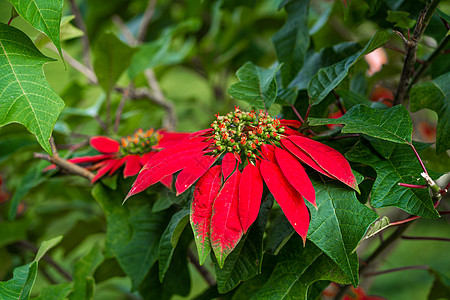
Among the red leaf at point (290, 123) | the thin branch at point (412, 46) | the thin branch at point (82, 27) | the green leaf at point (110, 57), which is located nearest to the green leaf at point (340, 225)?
the red leaf at point (290, 123)

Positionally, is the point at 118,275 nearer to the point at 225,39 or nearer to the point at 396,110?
the point at 396,110

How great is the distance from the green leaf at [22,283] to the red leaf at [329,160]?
327mm

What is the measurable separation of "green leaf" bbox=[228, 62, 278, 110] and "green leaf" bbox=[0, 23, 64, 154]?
217 mm

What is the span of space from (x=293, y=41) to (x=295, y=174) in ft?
1.07

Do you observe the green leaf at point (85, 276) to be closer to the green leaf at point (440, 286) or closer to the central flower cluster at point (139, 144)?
the central flower cluster at point (139, 144)

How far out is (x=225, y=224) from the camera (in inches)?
15.7

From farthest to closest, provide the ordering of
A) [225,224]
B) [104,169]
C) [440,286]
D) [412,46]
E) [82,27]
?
[82,27] → [440,286] → [104,169] → [412,46] → [225,224]

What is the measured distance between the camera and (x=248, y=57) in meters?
1.32

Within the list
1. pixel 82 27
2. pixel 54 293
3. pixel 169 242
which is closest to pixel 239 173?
pixel 169 242

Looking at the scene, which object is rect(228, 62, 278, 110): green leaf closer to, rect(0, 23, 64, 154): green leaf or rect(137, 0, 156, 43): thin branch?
rect(0, 23, 64, 154): green leaf

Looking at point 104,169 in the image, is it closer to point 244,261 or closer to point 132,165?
point 132,165

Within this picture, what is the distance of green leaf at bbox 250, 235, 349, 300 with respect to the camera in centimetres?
45

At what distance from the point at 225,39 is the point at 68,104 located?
497 mm

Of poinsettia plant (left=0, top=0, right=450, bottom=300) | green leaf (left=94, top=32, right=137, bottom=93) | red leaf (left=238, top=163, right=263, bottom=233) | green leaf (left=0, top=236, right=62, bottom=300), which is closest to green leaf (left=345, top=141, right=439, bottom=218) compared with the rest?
poinsettia plant (left=0, top=0, right=450, bottom=300)
